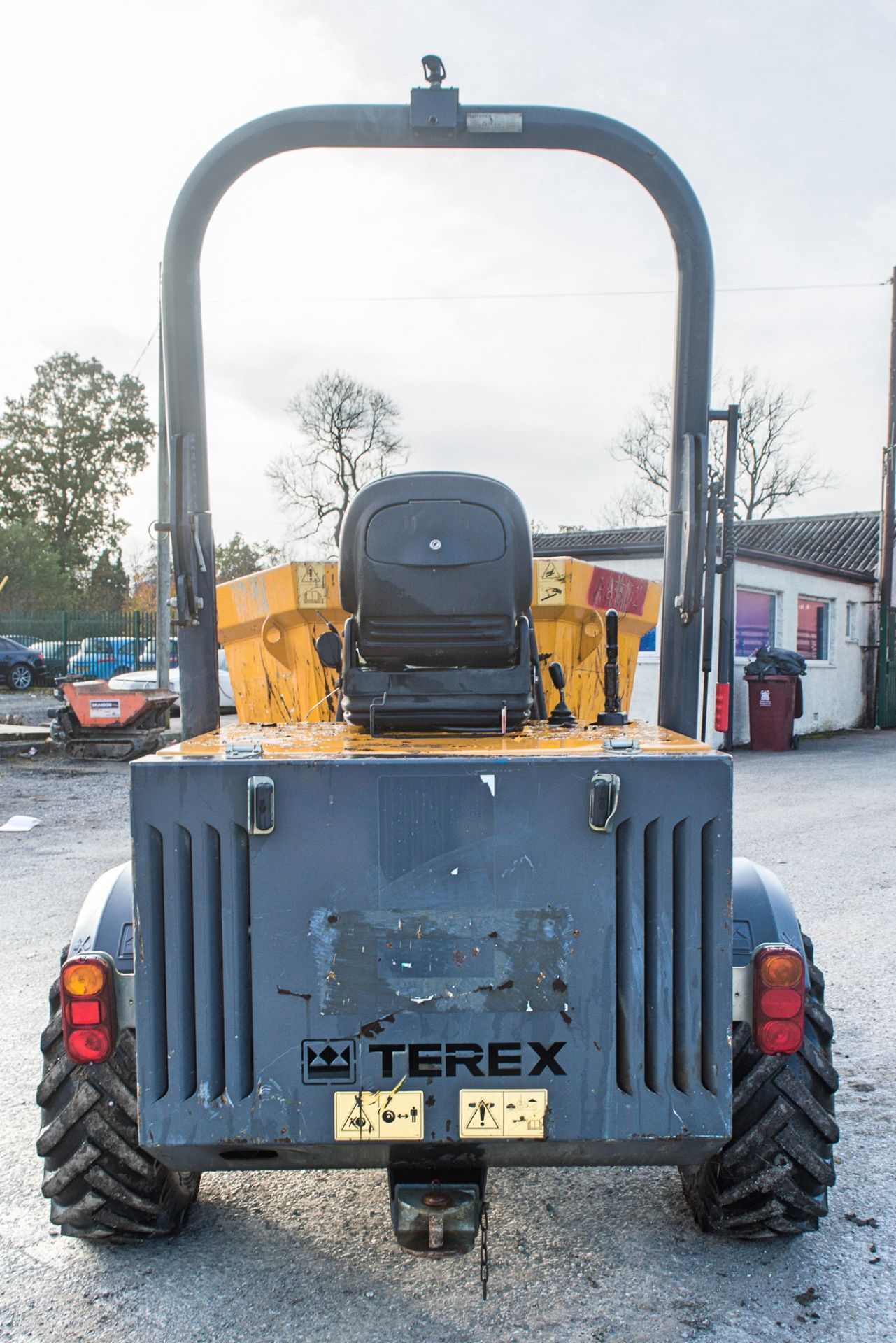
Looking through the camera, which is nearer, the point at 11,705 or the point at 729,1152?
the point at 729,1152

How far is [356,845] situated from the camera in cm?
239

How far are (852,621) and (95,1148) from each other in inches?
853

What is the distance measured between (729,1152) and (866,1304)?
48cm

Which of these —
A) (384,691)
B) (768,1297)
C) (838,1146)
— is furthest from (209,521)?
(838,1146)

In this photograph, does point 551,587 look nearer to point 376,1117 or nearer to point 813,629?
point 376,1117

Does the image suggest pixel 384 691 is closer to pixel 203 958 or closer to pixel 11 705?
pixel 203 958

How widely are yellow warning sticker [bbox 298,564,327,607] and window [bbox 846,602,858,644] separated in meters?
19.2

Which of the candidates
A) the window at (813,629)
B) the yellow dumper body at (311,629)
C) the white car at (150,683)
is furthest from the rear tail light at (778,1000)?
the window at (813,629)

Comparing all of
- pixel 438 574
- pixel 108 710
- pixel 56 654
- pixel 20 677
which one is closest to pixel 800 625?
pixel 108 710

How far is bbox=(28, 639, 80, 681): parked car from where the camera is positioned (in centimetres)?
3362

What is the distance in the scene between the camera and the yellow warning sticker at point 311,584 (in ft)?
15.0

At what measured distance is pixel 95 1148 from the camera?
2.73 m

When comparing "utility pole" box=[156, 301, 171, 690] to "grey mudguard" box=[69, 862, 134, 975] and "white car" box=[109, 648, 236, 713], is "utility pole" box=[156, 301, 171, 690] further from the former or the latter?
"grey mudguard" box=[69, 862, 134, 975]

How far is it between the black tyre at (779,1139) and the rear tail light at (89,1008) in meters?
1.55
